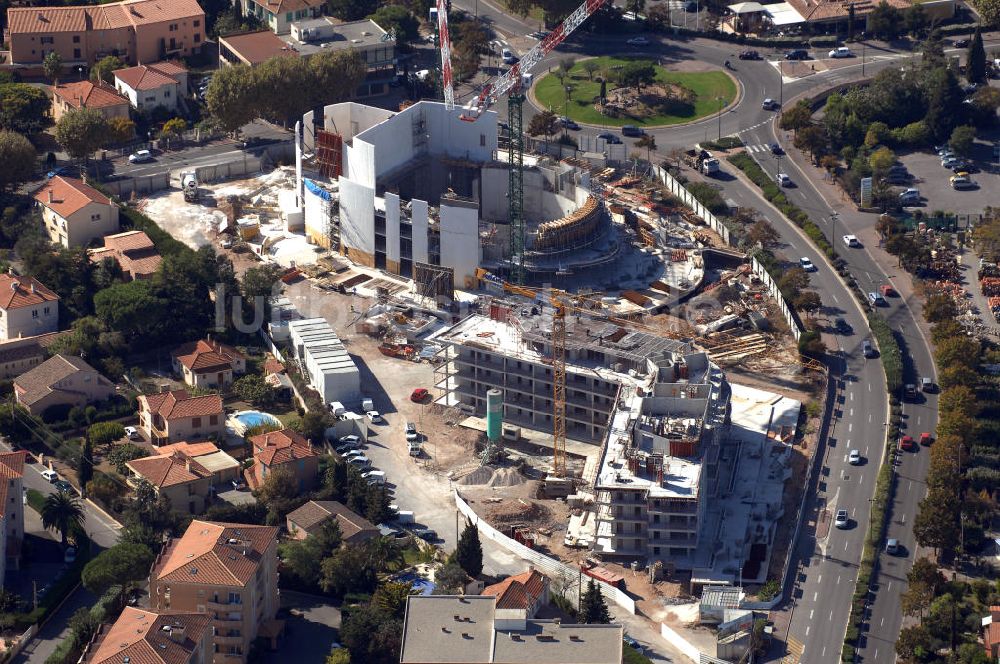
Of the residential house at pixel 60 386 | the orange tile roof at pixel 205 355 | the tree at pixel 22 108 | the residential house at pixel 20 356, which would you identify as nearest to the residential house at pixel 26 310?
the residential house at pixel 20 356

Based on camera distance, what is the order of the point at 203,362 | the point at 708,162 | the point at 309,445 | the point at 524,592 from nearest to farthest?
the point at 524,592 < the point at 309,445 < the point at 203,362 < the point at 708,162

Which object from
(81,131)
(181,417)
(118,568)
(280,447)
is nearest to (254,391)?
(181,417)

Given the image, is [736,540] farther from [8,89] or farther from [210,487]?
[8,89]

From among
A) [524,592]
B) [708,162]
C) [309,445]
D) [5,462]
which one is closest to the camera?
[524,592]

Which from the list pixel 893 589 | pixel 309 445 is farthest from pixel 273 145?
pixel 893 589

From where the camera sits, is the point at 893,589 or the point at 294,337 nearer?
the point at 893,589

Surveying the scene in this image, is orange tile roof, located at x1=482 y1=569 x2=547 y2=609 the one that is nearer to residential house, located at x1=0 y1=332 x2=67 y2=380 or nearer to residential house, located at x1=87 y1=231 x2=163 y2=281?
residential house, located at x1=0 y1=332 x2=67 y2=380

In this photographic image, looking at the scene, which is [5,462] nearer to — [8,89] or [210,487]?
[210,487]
